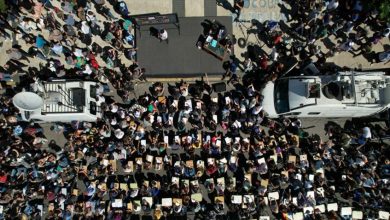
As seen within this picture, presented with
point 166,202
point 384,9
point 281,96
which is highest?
A: point 384,9

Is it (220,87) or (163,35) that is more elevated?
(163,35)

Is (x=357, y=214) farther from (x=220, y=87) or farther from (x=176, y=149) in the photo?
(x=176, y=149)

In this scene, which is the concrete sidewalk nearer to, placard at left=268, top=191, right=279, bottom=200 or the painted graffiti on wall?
the painted graffiti on wall

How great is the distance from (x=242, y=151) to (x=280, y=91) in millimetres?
3580

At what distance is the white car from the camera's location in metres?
19.4

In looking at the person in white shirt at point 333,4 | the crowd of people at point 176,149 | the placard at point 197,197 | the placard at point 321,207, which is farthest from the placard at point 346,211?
the person in white shirt at point 333,4

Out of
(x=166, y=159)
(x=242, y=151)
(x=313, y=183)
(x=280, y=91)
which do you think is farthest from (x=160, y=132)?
(x=313, y=183)

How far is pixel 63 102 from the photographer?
20578mm

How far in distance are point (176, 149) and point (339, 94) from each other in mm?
8365

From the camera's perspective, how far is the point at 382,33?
69.3 feet

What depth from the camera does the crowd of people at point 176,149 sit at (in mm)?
20984

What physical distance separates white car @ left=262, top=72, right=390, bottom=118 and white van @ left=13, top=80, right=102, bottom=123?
31.7 ft

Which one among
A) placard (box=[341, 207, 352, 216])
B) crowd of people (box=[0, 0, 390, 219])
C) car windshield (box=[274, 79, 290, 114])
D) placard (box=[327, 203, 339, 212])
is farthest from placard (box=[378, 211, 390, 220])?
car windshield (box=[274, 79, 290, 114])

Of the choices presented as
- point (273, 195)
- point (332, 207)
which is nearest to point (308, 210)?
point (332, 207)
